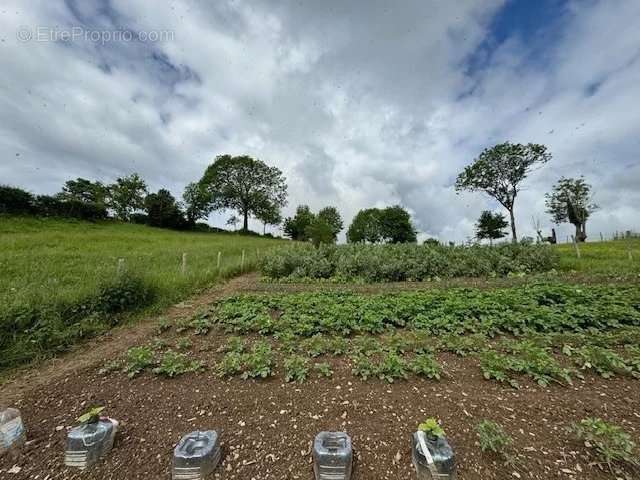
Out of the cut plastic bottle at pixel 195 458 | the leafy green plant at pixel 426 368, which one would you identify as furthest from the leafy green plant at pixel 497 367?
the cut plastic bottle at pixel 195 458

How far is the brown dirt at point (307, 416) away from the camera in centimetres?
169

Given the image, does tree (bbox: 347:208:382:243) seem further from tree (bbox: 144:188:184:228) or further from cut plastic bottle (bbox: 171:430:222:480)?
cut plastic bottle (bbox: 171:430:222:480)

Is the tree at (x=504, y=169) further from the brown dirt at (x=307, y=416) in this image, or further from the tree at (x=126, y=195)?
the tree at (x=126, y=195)

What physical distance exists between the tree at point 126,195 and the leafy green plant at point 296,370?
40.7 m

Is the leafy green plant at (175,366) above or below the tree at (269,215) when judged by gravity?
below

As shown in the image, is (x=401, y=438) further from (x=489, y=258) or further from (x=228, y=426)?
(x=489, y=258)

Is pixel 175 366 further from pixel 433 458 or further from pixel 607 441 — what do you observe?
pixel 607 441

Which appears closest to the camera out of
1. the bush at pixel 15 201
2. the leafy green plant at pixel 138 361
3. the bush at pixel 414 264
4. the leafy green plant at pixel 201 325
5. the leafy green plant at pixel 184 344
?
the leafy green plant at pixel 138 361

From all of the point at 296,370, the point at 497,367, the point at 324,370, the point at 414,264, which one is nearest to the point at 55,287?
the point at 296,370

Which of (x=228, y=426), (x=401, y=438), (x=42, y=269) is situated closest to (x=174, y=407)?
(x=228, y=426)

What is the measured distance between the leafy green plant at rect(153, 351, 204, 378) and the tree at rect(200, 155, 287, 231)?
34.3 meters

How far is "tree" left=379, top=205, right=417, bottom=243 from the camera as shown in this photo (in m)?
41.6

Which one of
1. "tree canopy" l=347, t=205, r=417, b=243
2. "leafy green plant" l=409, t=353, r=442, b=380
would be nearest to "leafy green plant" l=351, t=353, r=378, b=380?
"leafy green plant" l=409, t=353, r=442, b=380

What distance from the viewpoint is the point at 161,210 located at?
28781 millimetres
